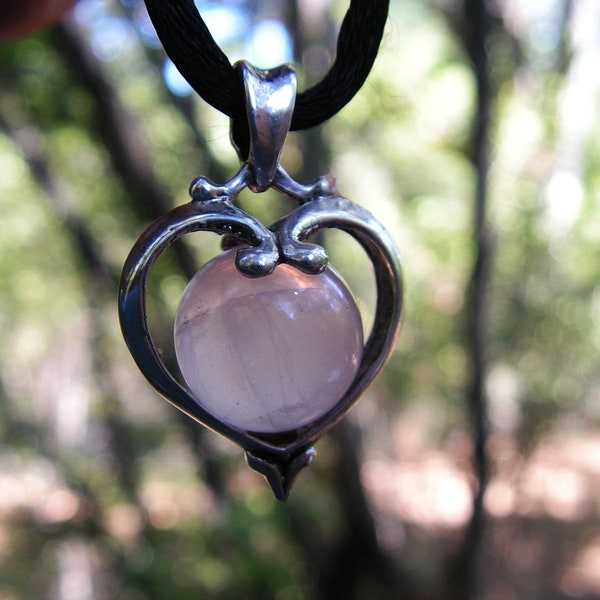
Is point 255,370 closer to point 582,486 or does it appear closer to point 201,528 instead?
point 201,528

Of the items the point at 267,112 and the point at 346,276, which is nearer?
the point at 267,112

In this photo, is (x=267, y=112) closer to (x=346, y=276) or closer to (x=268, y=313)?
(x=268, y=313)

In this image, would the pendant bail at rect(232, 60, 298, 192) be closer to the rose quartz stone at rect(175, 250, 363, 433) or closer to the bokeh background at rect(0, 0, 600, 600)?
the rose quartz stone at rect(175, 250, 363, 433)

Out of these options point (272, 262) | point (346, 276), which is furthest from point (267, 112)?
point (346, 276)

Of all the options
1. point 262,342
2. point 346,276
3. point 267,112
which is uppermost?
point 346,276

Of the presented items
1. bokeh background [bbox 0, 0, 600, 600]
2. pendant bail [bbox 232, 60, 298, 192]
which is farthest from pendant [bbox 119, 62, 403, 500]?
bokeh background [bbox 0, 0, 600, 600]

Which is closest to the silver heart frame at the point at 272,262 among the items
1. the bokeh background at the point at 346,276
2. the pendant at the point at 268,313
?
the pendant at the point at 268,313

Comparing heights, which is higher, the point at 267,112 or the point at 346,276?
the point at 346,276
